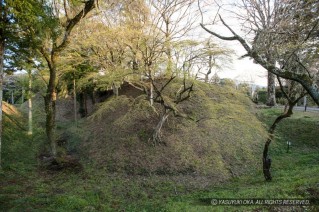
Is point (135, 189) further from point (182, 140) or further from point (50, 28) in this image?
point (50, 28)

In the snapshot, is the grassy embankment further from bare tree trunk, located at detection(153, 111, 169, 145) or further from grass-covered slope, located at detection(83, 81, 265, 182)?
bare tree trunk, located at detection(153, 111, 169, 145)

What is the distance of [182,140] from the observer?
29.4 feet

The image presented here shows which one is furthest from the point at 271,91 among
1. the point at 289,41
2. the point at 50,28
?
the point at 50,28

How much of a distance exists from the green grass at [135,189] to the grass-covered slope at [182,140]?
54 cm

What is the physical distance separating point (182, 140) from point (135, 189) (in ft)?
10.8

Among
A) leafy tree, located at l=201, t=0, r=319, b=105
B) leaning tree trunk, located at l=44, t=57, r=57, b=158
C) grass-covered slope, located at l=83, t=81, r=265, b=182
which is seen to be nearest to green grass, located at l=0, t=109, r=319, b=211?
grass-covered slope, located at l=83, t=81, r=265, b=182

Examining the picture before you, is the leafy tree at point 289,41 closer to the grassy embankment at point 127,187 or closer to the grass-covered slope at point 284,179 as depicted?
the grass-covered slope at point 284,179

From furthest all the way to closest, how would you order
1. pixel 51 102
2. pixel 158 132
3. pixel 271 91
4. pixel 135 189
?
pixel 271 91
pixel 158 132
pixel 51 102
pixel 135 189

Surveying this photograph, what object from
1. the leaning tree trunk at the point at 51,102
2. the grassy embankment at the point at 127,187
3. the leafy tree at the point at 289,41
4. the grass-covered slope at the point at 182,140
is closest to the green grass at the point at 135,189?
the grassy embankment at the point at 127,187

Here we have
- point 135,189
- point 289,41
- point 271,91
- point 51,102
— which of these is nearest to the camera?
point 135,189

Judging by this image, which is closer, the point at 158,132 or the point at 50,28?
the point at 50,28

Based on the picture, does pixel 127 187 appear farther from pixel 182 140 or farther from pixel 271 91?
pixel 271 91

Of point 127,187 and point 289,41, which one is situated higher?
point 289,41

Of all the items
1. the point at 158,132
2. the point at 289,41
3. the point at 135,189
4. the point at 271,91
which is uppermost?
the point at 289,41
